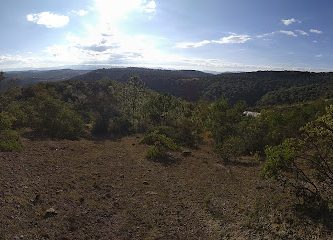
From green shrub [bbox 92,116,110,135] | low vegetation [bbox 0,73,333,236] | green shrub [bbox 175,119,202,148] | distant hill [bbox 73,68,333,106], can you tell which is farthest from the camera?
distant hill [bbox 73,68,333,106]

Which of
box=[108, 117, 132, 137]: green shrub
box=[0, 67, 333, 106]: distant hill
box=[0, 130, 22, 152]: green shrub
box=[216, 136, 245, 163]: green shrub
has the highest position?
box=[0, 130, 22, 152]: green shrub

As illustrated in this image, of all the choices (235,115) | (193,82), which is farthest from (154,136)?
(193,82)

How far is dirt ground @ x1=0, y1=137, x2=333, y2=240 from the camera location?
13.1 m

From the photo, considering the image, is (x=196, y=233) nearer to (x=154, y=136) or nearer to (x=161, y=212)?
(x=161, y=212)

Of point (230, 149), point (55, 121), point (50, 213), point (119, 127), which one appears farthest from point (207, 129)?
point (50, 213)

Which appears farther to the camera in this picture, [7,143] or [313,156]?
[7,143]

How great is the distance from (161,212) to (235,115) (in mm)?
18815

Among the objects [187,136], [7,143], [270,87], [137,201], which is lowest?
[270,87]

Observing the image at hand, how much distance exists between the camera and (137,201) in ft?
56.8

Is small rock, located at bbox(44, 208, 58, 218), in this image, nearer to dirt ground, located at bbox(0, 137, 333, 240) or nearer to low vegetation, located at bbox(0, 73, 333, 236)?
dirt ground, located at bbox(0, 137, 333, 240)

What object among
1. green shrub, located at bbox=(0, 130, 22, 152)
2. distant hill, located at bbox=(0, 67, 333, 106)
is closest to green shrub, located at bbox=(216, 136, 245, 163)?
green shrub, located at bbox=(0, 130, 22, 152)

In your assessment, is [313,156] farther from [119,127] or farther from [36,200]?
[119,127]

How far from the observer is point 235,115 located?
109 feet

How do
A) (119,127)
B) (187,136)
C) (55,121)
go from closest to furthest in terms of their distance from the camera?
1. (55,121)
2. (187,136)
3. (119,127)
